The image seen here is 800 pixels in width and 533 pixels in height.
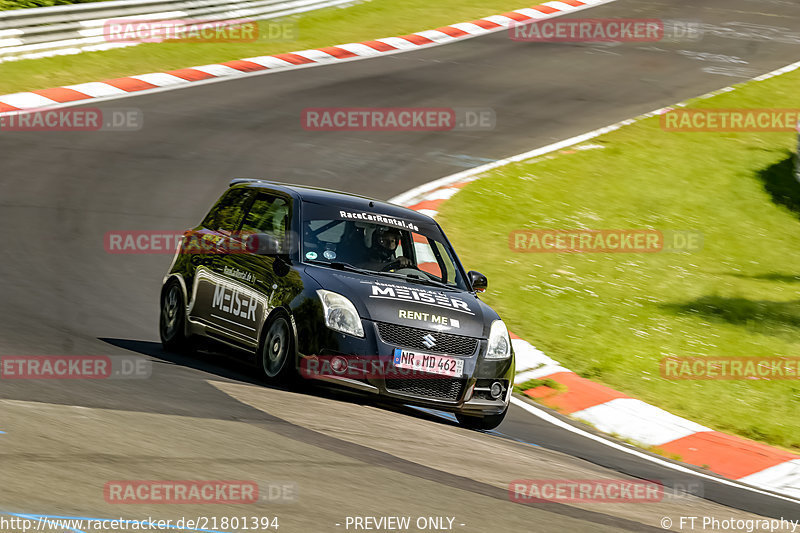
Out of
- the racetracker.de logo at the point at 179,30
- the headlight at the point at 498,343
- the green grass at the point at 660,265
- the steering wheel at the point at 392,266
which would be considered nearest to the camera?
the headlight at the point at 498,343

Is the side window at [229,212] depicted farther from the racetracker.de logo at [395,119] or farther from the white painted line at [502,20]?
the white painted line at [502,20]

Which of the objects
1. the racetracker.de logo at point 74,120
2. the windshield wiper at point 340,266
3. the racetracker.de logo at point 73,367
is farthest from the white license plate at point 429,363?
the racetracker.de logo at point 74,120

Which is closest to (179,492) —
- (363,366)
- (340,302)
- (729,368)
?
(363,366)

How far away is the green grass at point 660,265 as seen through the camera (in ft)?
37.0

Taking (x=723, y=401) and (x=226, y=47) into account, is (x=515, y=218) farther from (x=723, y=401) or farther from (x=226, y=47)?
(x=226, y=47)

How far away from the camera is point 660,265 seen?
1538 centimetres

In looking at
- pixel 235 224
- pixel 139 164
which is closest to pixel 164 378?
pixel 235 224

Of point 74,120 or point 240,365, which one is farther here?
point 74,120

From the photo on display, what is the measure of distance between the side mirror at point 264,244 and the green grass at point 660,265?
11.6 ft

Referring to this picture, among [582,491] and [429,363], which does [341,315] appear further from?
[582,491]

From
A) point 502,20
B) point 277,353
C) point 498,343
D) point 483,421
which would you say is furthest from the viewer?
point 502,20

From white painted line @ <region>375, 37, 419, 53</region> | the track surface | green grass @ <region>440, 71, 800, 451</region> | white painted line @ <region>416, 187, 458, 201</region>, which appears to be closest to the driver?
the track surface

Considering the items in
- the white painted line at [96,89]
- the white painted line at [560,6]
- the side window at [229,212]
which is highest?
the white painted line at [560,6]

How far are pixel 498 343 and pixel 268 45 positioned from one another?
17906 millimetres
